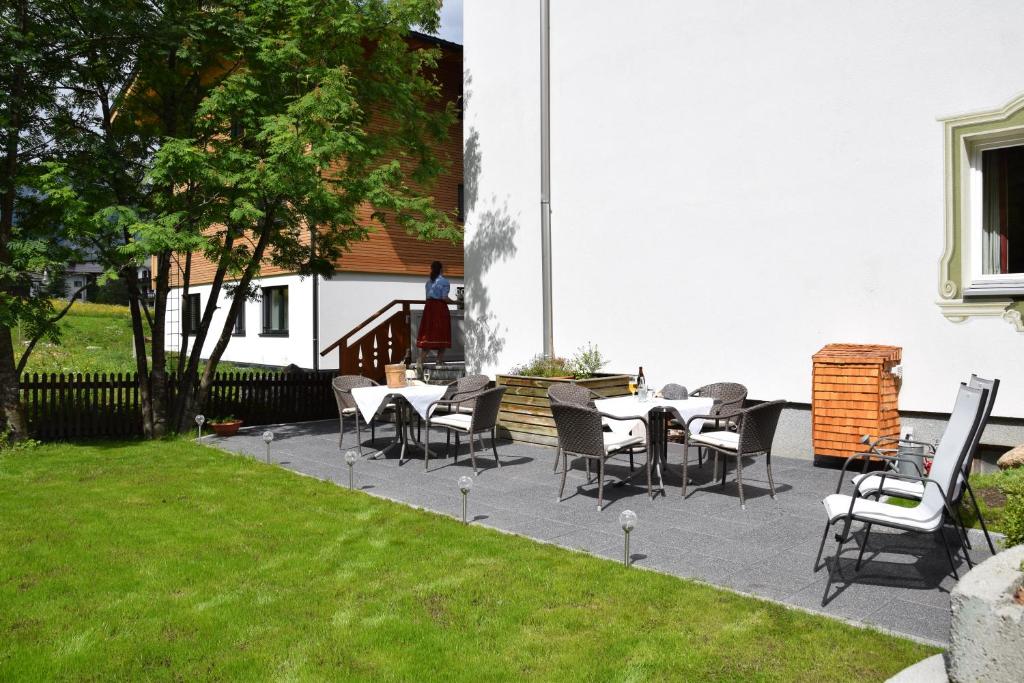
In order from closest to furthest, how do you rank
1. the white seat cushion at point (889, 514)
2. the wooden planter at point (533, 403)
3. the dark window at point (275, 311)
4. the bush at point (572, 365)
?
the white seat cushion at point (889, 514) → the wooden planter at point (533, 403) → the bush at point (572, 365) → the dark window at point (275, 311)

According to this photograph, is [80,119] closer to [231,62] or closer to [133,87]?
[133,87]

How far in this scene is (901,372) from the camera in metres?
8.34

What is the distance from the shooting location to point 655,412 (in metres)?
7.46

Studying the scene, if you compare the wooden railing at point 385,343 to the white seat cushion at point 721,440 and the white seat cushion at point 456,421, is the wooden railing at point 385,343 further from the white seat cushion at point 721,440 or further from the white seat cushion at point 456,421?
the white seat cushion at point 721,440

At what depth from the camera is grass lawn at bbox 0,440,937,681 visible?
11.8ft

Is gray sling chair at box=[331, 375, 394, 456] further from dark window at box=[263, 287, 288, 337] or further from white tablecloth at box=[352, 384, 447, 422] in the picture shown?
dark window at box=[263, 287, 288, 337]

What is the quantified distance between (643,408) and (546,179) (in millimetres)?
5245

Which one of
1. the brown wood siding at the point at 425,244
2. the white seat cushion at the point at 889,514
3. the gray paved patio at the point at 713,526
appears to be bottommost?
the gray paved patio at the point at 713,526

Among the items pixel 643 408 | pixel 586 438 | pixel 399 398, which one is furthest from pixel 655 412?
pixel 399 398

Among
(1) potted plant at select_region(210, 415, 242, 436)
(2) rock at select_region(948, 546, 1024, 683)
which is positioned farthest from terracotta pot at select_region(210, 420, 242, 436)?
(2) rock at select_region(948, 546, 1024, 683)

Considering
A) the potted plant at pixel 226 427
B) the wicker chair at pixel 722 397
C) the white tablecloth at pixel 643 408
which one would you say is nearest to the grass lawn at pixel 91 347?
the potted plant at pixel 226 427

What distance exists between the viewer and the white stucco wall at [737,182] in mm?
8117

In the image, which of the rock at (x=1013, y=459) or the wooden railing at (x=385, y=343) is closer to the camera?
the rock at (x=1013, y=459)

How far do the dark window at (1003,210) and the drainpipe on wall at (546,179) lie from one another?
5.61 metres
